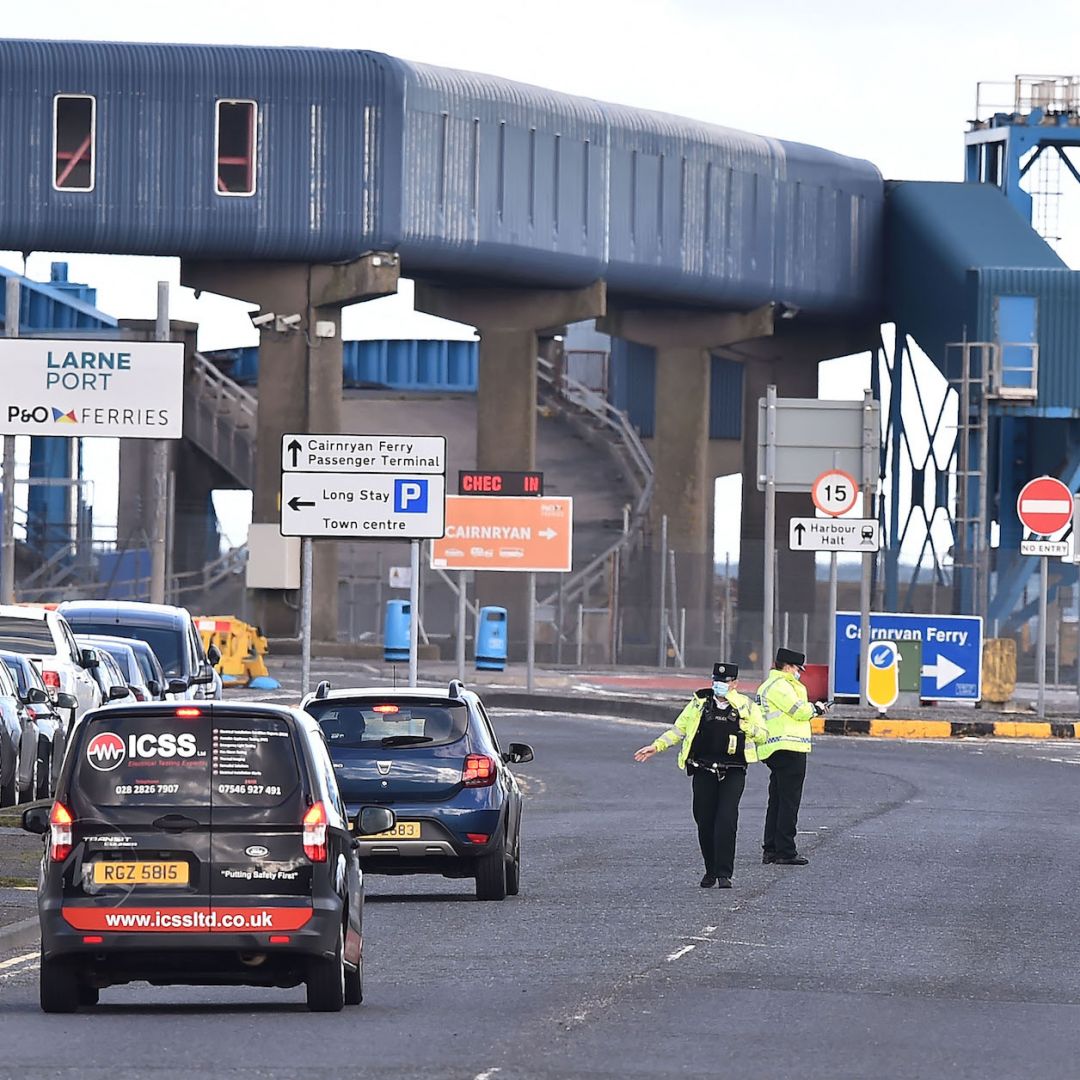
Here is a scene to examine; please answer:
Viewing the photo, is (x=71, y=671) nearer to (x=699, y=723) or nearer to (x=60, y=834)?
(x=699, y=723)

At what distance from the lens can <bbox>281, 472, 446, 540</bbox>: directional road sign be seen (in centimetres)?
2706

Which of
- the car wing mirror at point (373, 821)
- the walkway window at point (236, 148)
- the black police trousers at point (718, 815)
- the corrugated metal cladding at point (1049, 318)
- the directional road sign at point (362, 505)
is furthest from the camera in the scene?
the corrugated metal cladding at point (1049, 318)

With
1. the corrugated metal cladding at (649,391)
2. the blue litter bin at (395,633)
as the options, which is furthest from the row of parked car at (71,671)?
the corrugated metal cladding at (649,391)

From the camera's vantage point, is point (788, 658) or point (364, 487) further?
point (364, 487)

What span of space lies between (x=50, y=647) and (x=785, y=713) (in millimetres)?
9403

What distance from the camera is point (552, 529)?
5106cm

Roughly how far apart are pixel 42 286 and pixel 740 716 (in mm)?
52776

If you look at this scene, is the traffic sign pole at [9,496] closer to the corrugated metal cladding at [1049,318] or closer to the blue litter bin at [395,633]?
the blue litter bin at [395,633]

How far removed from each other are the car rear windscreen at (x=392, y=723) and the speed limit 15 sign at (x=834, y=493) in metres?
21.2

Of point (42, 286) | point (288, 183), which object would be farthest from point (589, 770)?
point (42, 286)

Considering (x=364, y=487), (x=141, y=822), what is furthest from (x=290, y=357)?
(x=141, y=822)

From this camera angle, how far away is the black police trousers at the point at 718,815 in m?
17.9

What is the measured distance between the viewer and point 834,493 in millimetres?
38969

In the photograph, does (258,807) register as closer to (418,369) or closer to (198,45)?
(198,45)
